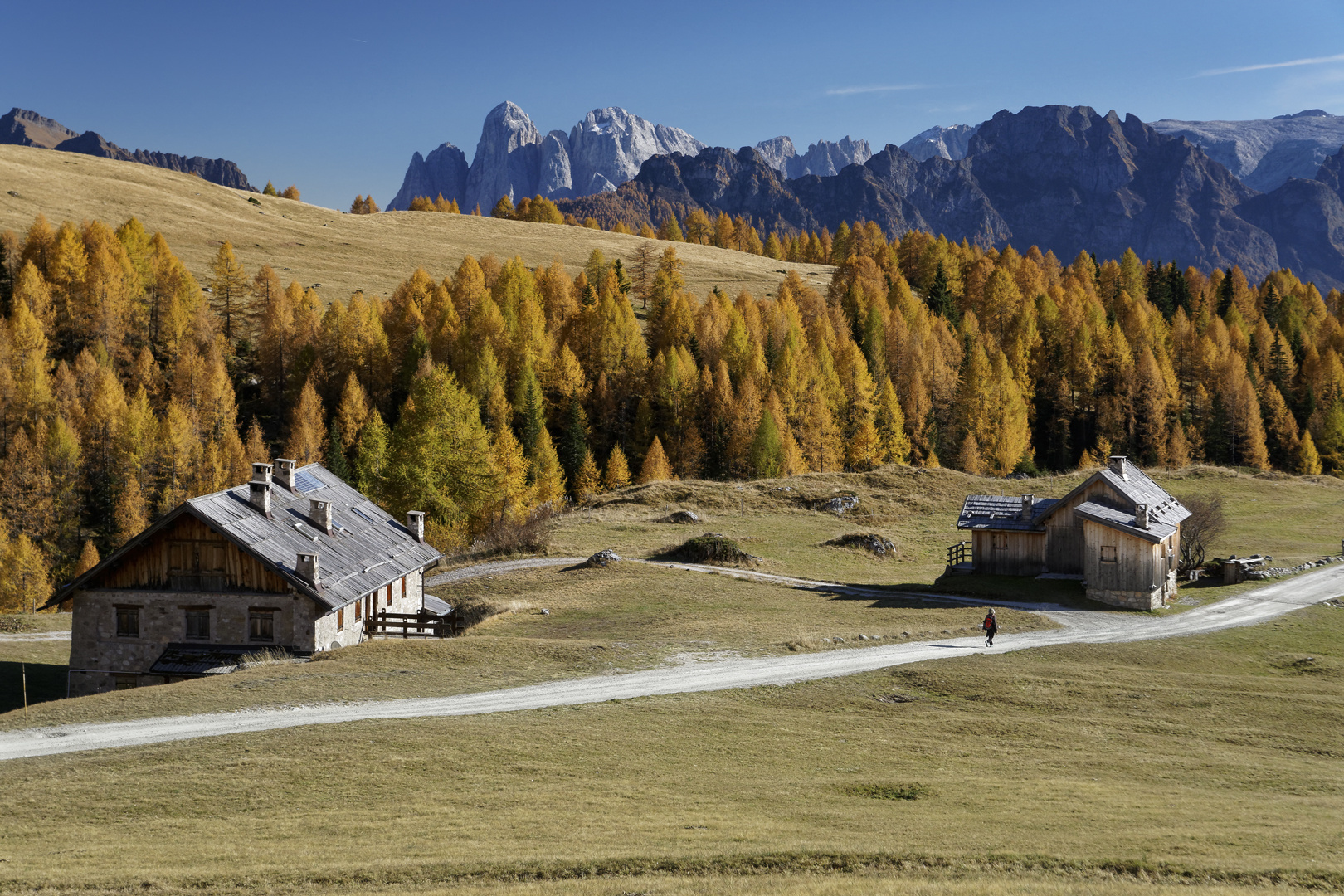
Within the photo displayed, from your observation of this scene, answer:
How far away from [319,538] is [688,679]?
19907 mm

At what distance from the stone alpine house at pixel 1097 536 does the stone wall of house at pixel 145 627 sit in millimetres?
37785

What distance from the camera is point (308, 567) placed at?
39.6 m

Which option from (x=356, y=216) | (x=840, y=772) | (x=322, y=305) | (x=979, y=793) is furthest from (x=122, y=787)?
(x=356, y=216)

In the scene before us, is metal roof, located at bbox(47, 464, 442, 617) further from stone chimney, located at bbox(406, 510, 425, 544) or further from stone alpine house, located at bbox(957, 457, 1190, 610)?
stone alpine house, located at bbox(957, 457, 1190, 610)

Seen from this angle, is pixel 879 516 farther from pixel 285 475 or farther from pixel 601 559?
pixel 285 475

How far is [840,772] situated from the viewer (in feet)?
76.9

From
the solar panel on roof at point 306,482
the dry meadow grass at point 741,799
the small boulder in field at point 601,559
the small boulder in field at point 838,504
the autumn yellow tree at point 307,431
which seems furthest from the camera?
the autumn yellow tree at point 307,431

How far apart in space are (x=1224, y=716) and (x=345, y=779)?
2588 cm

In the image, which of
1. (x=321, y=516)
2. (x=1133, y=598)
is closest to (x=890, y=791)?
(x=321, y=516)

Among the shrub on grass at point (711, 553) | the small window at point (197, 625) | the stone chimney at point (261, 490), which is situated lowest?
the small window at point (197, 625)

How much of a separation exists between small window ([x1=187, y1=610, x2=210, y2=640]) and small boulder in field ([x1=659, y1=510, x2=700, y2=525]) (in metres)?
36.6

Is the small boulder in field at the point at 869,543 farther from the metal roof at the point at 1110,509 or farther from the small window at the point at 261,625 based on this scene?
the small window at the point at 261,625

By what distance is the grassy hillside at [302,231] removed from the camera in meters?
137

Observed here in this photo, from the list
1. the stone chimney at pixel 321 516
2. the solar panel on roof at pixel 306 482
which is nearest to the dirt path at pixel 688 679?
Answer: the stone chimney at pixel 321 516
